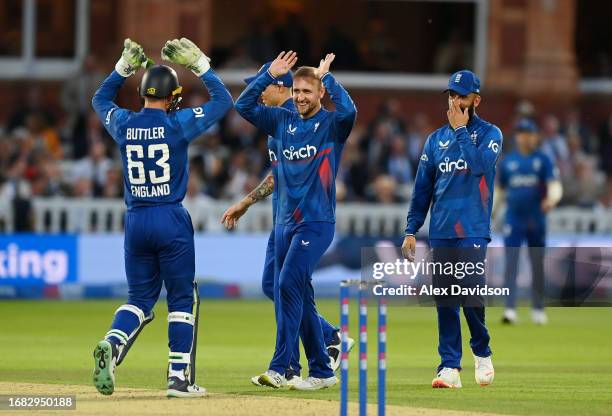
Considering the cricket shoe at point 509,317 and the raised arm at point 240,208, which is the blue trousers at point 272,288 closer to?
the raised arm at point 240,208

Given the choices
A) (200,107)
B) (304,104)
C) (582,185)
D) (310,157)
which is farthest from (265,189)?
(582,185)

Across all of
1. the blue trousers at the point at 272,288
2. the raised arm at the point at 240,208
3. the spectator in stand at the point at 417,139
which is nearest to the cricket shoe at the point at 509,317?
the blue trousers at the point at 272,288

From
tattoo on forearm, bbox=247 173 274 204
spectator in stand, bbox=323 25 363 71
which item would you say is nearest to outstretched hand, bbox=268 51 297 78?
tattoo on forearm, bbox=247 173 274 204

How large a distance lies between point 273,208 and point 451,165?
1.48 meters

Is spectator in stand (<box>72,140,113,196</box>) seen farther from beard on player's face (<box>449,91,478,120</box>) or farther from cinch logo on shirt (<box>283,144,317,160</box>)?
beard on player's face (<box>449,91,478,120</box>)

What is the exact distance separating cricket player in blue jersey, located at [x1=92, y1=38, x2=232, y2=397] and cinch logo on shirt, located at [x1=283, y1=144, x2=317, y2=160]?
805 mm

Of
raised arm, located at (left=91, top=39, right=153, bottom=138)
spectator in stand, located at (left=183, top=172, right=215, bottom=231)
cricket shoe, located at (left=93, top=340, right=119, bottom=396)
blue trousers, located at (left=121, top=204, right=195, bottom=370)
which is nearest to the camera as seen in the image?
cricket shoe, located at (left=93, top=340, right=119, bottom=396)

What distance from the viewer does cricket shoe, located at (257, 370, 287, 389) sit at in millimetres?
12086

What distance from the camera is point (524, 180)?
19.7 meters

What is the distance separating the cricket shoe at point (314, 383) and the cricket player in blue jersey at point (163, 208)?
0.89 meters

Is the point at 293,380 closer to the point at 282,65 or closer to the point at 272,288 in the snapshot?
the point at 272,288

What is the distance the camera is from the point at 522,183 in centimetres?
1970

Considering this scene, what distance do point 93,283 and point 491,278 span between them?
1134 centimetres

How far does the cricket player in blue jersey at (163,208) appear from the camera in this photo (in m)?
11.5
